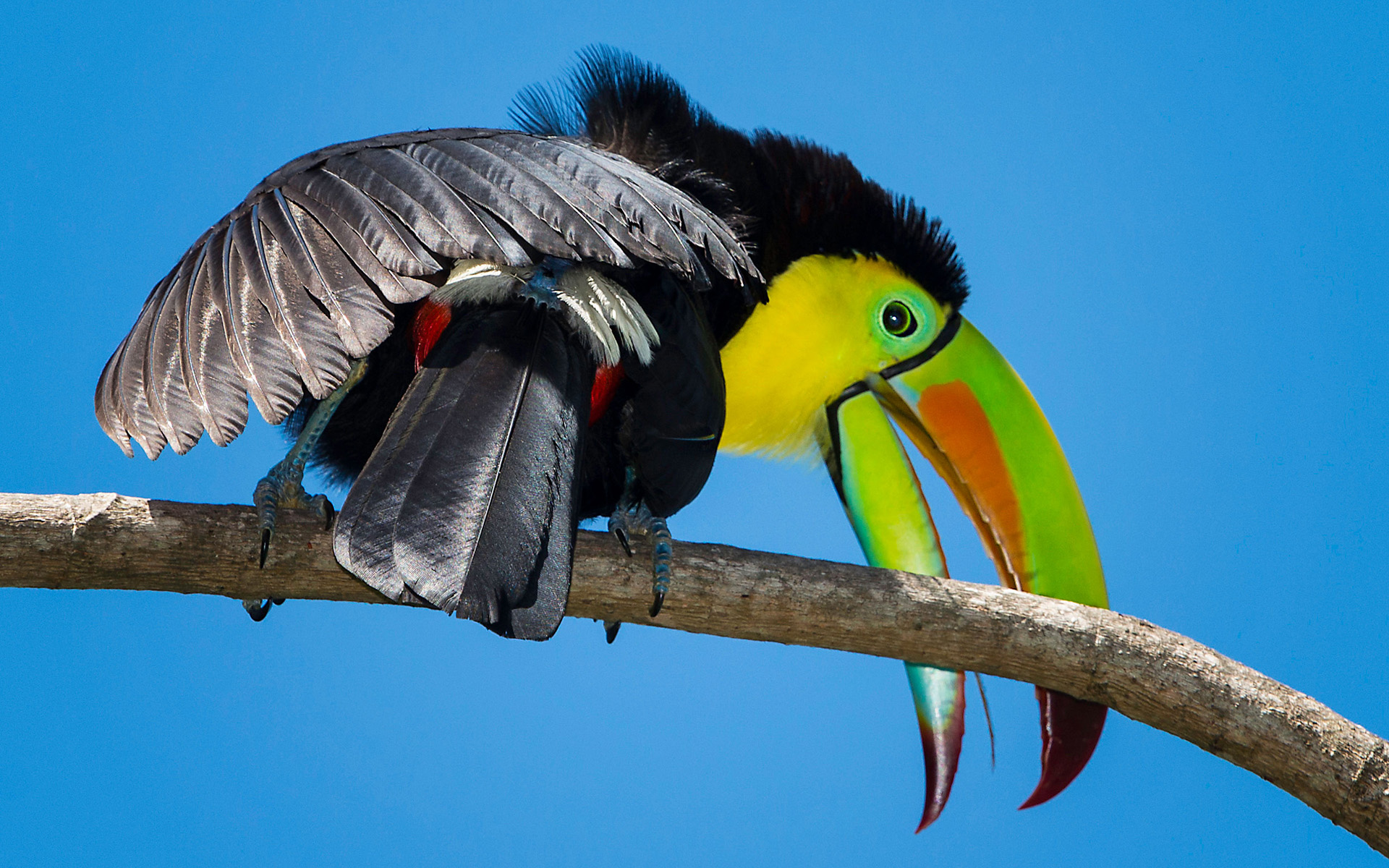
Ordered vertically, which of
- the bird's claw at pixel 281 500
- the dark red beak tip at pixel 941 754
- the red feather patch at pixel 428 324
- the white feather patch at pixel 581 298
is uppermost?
the white feather patch at pixel 581 298

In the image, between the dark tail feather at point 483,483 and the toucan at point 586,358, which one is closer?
the dark tail feather at point 483,483

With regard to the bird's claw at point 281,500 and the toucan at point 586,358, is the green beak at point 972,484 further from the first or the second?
the bird's claw at point 281,500

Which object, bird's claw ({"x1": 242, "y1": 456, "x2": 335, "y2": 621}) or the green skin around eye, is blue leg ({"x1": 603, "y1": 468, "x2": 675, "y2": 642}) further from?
the green skin around eye

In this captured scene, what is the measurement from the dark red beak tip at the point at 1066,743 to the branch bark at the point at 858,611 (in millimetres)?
296

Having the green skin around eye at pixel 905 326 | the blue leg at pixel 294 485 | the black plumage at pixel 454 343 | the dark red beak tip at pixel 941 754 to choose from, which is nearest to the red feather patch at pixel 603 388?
the black plumage at pixel 454 343

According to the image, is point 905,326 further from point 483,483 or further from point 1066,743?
point 483,483

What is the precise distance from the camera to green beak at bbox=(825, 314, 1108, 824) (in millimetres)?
2455

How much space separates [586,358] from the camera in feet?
6.13

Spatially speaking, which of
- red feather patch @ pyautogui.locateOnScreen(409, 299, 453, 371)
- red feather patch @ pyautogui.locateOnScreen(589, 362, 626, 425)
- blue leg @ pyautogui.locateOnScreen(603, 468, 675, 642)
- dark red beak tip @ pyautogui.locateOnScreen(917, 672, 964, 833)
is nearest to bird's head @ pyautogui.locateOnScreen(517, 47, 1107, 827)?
dark red beak tip @ pyautogui.locateOnScreen(917, 672, 964, 833)

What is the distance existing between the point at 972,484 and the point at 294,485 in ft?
4.49

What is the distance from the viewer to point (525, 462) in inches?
64.1

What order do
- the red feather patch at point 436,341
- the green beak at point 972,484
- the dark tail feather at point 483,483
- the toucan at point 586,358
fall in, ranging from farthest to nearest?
1. the green beak at point 972,484
2. the red feather patch at point 436,341
3. the toucan at point 586,358
4. the dark tail feather at point 483,483

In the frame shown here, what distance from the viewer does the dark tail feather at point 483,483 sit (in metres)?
1.47

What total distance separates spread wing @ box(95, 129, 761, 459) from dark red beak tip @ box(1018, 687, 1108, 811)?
1.03 metres
